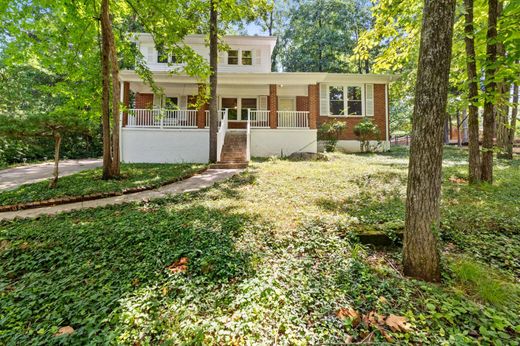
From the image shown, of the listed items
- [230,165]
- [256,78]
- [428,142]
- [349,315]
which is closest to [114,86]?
[230,165]

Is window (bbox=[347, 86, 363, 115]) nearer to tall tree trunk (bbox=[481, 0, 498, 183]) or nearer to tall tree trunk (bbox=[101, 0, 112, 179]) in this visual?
tall tree trunk (bbox=[481, 0, 498, 183])

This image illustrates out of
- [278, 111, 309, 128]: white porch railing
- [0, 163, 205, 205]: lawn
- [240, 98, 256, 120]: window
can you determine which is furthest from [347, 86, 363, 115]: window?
[0, 163, 205, 205]: lawn

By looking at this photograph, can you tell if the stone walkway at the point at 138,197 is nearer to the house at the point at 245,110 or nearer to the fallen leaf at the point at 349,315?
the house at the point at 245,110

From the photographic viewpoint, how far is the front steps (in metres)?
9.78

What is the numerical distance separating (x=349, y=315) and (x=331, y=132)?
14319mm

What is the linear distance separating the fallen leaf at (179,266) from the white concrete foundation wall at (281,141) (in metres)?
10.6

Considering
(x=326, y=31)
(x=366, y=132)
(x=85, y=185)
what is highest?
(x=326, y=31)

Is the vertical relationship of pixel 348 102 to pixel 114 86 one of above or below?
above

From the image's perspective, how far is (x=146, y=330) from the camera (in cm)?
194

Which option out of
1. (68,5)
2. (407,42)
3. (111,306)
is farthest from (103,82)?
(407,42)

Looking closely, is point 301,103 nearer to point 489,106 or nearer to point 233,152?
point 233,152

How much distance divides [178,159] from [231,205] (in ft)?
26.9

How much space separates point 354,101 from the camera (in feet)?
53.3

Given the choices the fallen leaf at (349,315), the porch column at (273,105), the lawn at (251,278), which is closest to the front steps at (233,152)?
the porch column at (273,105)
